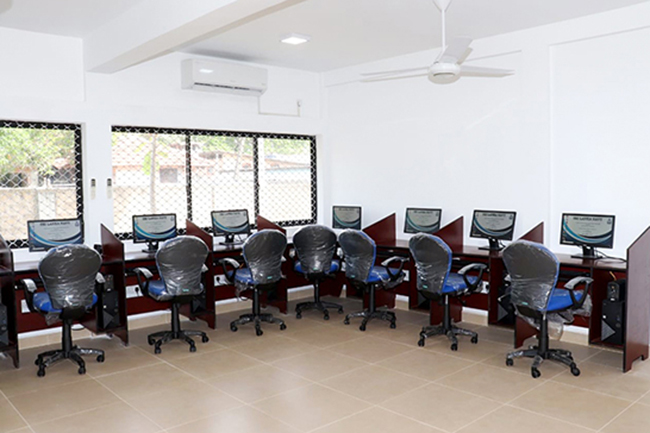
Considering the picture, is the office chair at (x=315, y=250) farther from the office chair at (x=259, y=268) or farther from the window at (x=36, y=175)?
the window at (x=36, y=175)

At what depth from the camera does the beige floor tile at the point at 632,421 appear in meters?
3.21

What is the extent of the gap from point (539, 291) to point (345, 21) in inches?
110

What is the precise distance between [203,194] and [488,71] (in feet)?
11.6

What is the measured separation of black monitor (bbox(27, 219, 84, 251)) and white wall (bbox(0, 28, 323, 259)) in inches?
12.0

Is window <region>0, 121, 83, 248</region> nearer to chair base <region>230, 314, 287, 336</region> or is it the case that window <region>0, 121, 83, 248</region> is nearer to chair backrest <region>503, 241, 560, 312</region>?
chair base <region>230, 314, 287, 336</region>

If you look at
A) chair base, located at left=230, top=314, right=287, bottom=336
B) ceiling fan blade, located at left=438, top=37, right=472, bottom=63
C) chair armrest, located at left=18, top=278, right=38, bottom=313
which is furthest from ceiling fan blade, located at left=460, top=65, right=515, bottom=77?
chair armrest, located at left=18, top=278, right=38, bottom=313

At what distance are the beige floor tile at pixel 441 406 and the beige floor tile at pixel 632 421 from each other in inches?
26.3

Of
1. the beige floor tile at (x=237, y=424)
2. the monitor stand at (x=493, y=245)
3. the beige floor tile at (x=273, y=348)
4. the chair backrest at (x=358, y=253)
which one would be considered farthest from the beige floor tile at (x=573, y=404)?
the chair backrest at (x=358, y=253)

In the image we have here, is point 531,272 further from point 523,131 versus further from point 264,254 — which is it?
point 264,254

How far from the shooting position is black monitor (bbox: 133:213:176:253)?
555 centimetres

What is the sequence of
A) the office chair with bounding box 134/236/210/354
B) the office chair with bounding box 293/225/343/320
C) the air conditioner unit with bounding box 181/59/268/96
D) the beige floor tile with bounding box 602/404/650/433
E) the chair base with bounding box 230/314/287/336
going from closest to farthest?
1. the beige floor tile with bounding box 602/404/650/433
2. the office chair with bounding box 134/236/210/354
3. the chair base with bounding box 230/314/287/336
4. the office chair with bounding box 293/225/343/320
5. the air conditioner unit with bounding box 181/59/268/96

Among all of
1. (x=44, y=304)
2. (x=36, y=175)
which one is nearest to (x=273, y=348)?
(x=44, y=304)

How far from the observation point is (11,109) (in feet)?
16.2

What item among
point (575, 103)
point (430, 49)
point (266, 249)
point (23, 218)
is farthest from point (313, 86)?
point (23, 218)
